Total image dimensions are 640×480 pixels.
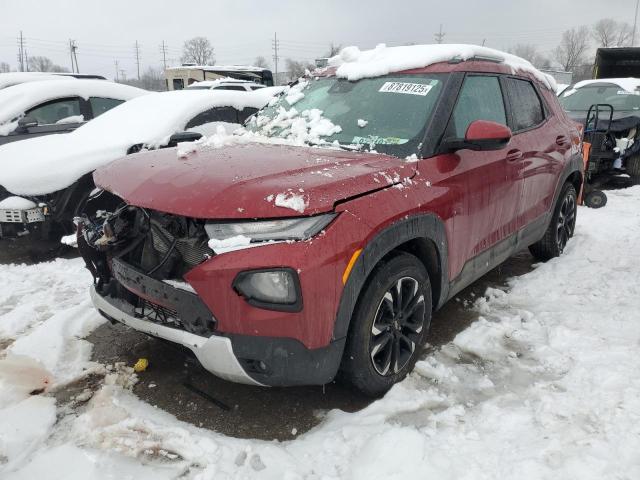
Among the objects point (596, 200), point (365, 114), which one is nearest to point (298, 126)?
point (365, 114)

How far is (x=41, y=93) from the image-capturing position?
7.01 metres

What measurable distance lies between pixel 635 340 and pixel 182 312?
2857mm

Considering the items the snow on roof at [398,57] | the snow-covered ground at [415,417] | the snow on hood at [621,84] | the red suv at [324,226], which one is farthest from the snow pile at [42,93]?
the snow on hood at [621,84]

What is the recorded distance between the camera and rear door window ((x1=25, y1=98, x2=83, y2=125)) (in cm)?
709

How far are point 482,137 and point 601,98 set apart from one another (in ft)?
28.1

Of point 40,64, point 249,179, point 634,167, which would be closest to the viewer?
point 249,179

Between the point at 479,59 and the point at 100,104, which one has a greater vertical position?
the point at 479,59

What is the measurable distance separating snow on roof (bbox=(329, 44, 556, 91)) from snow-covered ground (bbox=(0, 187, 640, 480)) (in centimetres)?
184

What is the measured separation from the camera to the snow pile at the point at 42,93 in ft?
22.4

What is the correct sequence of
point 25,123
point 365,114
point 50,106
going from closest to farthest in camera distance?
point 365,114, point 25,123, point 50,106

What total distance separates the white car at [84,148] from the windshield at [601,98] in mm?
6848

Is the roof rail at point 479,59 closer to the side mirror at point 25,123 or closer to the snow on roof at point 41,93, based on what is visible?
the side mirror at point 25,123

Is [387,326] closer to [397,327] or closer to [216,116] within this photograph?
[397,327]

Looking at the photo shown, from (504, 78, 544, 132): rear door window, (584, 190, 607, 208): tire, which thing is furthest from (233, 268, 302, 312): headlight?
(584, 190, 607, 208): tire
